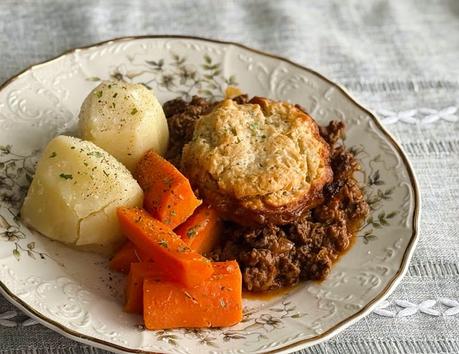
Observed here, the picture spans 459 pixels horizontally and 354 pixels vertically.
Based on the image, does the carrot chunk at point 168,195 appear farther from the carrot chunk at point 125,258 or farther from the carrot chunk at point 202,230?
the carrot chunk at point 125,258

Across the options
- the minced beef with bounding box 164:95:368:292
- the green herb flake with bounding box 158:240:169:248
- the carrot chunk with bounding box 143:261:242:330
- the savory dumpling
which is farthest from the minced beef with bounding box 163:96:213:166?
the carrot chunk with bounding box 143:261:242:330

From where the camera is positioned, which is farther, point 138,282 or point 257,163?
point 257,163

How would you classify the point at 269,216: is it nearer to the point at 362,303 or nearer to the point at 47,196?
the point at 362,303

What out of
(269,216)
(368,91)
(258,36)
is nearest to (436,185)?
(368,91)

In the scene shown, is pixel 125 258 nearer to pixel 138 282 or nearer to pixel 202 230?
pixel 138 282

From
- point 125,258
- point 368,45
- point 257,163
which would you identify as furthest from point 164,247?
point 368,45

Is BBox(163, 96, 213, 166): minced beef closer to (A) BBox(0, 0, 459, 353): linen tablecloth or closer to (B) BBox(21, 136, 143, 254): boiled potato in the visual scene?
(B) BBox(21, 136, 143, 254): boiled potato
